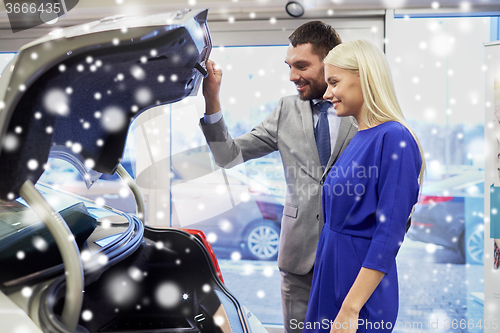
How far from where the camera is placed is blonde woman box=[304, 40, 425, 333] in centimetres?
87

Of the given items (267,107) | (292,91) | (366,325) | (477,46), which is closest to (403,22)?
(477,46)

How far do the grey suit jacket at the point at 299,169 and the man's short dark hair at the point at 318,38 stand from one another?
0.72 feet

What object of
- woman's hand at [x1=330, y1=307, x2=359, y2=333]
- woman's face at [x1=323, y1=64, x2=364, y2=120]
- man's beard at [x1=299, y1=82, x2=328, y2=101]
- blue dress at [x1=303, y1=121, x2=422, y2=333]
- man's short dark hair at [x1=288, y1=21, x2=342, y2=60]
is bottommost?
woman's hand at [x1=330, y1=307, x2=359, y2=333]

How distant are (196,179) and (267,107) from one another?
73 cm

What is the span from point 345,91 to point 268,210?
1.95 m

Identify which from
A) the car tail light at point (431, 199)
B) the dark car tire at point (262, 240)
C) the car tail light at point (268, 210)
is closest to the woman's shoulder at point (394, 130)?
the car tail light at point (268, 210)

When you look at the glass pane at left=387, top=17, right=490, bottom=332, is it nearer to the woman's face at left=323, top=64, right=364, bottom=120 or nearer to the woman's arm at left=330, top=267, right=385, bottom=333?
the woman's face at left=323, top=64, right=364, bottom=120

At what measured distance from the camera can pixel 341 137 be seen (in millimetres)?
1377

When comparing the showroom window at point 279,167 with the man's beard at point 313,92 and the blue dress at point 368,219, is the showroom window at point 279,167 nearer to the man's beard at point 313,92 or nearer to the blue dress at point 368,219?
the man's beard at point 313,92

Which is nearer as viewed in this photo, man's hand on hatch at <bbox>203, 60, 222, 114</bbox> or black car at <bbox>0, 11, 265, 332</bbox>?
black car at <bbox>0, 11, 265, 332</bbox>

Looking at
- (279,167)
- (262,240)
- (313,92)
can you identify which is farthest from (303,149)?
(262,240)

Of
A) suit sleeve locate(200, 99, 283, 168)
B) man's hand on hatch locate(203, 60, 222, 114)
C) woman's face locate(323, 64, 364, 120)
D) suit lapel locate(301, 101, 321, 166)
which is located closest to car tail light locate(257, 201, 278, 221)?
suit sleeve locate(200, 99, 283, 168)

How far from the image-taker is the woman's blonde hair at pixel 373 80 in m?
0.95

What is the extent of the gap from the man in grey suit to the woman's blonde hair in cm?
41
